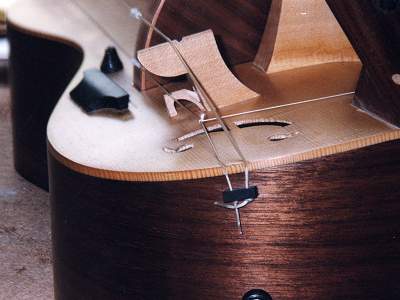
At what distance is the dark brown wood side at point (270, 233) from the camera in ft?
4.19

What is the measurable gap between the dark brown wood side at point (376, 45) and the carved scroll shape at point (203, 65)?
22 centimetres

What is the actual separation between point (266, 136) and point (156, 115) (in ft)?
0.75

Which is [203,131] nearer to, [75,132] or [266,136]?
[266,136]

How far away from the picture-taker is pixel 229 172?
4.12 feet

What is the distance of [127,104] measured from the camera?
1.54 metres

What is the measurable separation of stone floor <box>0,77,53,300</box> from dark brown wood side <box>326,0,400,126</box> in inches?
34.7

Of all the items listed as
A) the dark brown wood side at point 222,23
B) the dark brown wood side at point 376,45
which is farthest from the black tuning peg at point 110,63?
the dark brown wood side at point 376,45

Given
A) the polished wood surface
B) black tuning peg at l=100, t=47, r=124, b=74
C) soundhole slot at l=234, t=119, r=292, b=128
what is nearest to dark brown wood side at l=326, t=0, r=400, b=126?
soundhole slot at l=234, t=119, r=292, b=128

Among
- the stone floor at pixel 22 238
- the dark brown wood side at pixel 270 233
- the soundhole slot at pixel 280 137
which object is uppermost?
the soundhole slot at pixel 280 137

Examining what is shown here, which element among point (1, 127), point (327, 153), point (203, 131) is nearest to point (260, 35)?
point (203, 131)

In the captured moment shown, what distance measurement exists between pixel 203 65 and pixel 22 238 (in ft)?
2.83

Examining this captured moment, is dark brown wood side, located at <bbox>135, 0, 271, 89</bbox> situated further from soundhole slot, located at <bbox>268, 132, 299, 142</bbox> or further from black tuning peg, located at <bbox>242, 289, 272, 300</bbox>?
black tuning peg, located at <bbox>242, 289, 272, 300</bbox>

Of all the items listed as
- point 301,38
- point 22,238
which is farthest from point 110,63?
point 22,238

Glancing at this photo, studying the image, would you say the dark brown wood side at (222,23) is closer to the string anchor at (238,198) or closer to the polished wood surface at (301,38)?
the polished wood surface at (301,38)
